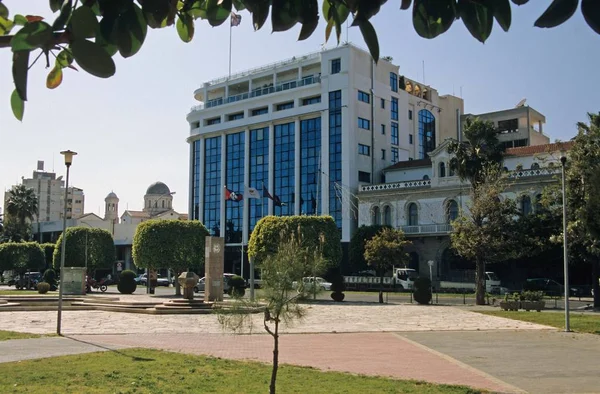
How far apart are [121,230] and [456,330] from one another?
75740 millimetres

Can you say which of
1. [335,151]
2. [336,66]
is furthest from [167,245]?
[336,66]

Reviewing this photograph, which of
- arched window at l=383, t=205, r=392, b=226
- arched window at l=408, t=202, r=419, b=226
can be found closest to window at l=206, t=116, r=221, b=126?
arched window at l=383, t=205, r=392, b=226

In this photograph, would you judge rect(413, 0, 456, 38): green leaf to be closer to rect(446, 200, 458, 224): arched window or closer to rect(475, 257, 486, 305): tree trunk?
rect(475, 257, 486, 305): tree trunk

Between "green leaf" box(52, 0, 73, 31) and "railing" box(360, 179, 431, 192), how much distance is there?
60.5m

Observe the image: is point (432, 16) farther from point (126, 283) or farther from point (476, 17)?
point (126, 283)

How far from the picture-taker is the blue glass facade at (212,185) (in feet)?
264

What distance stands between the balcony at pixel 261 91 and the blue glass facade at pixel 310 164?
4.41 m

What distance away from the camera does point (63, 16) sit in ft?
7.33

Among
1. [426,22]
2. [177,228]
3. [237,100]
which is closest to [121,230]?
→ [237,100]

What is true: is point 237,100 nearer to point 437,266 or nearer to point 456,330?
point 437,266

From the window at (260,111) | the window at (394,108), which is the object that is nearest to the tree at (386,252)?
the window at (394,108)

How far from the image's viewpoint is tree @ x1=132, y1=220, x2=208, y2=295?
152 ft

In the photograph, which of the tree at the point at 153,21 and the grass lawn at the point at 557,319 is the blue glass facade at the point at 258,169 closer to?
the grass lawn at the point at 557,319

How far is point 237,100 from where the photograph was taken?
80.1 metres
